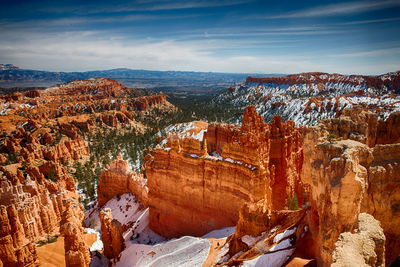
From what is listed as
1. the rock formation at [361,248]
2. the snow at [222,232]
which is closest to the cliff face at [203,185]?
the snow at [222,232]

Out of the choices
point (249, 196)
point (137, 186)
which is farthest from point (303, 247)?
point (137, 186)

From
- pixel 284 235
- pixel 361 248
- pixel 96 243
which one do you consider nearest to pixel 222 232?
pixel 284 235

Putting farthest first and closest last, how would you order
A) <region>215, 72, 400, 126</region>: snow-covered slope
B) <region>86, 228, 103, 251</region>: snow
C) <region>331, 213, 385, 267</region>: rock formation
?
<region>215, 72, 400, 126</region>: snow-covered slope, <region>86, 228, 103, 251</region>: snow, <region>331, 213, 385, 267</region>: rock formation

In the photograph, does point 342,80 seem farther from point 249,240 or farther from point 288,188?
point 249,240

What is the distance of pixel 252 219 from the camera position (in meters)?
12.5

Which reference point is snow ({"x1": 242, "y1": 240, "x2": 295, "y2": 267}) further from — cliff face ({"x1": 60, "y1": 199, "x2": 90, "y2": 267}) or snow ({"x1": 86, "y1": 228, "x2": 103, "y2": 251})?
snow ({"x1": 86, "y1": 228, "x2": 103, "y2": 251})

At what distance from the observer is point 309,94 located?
5571 inches

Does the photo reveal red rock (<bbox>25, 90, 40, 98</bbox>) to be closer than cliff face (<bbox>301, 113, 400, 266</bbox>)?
No

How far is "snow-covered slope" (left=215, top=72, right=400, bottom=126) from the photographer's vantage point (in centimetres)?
9294

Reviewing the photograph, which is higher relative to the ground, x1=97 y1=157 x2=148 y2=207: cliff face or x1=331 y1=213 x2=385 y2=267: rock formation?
x1=331 y1=213 x2=385 y2=267: rock formation

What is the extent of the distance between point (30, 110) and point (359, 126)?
340 feet

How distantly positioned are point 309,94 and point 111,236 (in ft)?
475

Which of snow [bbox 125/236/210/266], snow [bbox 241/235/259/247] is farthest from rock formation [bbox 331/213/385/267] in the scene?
snow [bbox 125/236/210/266]

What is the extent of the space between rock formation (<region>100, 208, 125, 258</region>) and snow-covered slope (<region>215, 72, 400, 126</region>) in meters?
81.7
